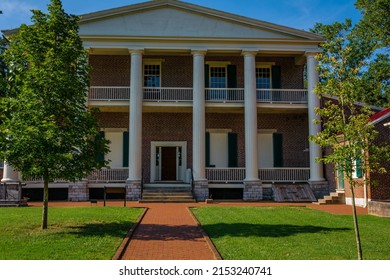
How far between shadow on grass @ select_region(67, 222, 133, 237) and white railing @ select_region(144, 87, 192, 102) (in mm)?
11967

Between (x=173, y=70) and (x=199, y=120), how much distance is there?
Answer: 4.11m

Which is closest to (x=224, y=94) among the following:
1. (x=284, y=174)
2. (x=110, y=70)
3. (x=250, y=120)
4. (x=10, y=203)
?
(x=250, y=120)

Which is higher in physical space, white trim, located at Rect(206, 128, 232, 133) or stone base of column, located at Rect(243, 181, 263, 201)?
white trim, located at Rect(206, 128, 232, 133)

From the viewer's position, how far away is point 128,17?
2117 cm

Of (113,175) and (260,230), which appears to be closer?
(260,230)

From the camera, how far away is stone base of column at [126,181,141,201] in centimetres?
2006

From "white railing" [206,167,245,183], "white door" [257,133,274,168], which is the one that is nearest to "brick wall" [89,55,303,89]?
"white door" [257,133,274,168]

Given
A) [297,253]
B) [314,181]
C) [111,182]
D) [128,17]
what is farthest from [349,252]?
[128,17]

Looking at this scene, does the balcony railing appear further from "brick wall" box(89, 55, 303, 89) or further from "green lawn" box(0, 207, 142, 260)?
"green lawn" box(0, 207, 142, 260)

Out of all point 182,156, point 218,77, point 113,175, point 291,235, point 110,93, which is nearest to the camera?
point 291,235

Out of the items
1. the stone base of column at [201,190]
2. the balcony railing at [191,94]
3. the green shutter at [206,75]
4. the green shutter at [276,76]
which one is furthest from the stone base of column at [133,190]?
the green shutter at [276,76]

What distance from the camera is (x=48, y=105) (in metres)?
9.99

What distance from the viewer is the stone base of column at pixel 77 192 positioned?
2003 centimetres

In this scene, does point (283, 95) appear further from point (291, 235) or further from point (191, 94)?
point (291, 235)
